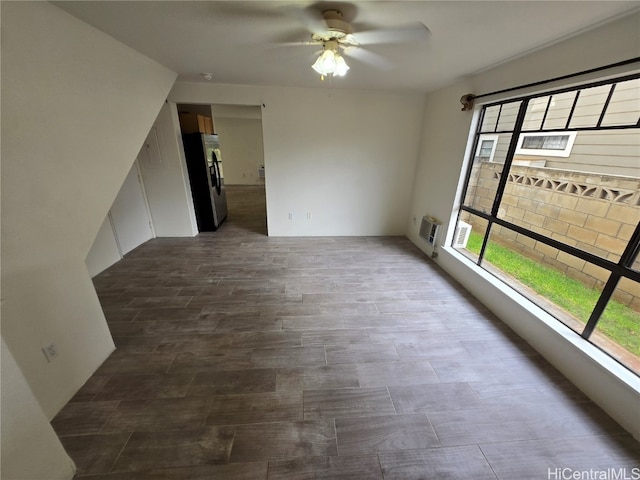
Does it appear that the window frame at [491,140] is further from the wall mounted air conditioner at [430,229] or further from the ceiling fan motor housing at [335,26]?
the ceiling fan motor housing at [335,26]

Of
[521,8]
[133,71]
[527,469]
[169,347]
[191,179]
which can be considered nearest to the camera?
[527,469]

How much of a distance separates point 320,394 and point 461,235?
2895mm

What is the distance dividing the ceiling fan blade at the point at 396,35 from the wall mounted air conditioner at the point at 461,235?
2.33 meters

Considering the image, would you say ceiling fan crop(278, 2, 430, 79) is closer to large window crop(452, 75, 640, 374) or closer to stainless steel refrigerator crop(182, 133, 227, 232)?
large window crop(452, 75, 640, 374)

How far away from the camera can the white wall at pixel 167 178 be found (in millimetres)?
3746

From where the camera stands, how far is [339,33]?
164 centimetres

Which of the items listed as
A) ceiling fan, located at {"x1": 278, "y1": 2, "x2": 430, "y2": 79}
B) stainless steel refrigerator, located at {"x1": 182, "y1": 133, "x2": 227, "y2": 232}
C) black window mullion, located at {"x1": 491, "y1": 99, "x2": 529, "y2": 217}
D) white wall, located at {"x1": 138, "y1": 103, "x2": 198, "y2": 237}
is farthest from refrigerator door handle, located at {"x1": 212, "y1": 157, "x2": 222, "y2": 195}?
black window mullion, located at {"x1": 491, "y1": 99, "x2": 529, "y2": 217}

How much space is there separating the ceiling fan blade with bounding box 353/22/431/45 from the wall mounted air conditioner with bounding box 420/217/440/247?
2393mm

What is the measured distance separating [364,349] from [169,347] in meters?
1.64

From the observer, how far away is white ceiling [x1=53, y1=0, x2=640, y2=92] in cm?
144

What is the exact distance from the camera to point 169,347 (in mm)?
2008

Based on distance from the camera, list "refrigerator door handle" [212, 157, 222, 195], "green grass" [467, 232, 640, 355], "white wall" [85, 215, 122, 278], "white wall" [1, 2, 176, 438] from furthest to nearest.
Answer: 1. "refrigerator door handle" [212, 157, 222, 195]
2. "white wall" [85, 215, 122, 278]
3. "green grass" [467, 232, 640, 355]
4. "white wall" [1, 2, 176, 438]

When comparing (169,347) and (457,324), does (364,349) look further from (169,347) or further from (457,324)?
(169,347)

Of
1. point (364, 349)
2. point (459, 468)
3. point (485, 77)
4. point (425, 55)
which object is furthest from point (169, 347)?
point (485, 77)
